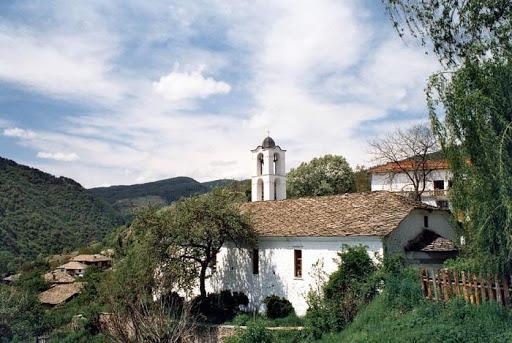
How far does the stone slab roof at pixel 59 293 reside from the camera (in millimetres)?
44047

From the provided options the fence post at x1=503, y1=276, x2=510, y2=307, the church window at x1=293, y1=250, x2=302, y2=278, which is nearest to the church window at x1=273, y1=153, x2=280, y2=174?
the church window at x1=293, y1=250, x2=302, y2=278

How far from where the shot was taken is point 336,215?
73.8 feet

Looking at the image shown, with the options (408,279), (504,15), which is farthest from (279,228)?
(504,15)

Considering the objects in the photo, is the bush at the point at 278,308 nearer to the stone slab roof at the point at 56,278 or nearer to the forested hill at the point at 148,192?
the stone slab roof at the point at 56,278

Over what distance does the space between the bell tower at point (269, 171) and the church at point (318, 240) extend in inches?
152

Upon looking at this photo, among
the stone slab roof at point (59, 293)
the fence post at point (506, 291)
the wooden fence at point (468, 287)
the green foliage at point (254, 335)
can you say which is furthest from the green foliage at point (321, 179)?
the fence post at point (506, 291)

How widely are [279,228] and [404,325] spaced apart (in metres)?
10.6

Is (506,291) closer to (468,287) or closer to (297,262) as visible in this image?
(468,287)

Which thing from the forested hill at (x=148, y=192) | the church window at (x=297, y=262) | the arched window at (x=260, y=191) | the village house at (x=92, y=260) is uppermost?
the forested hill at (x=148, y=192)

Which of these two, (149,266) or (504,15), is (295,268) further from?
(504,15)

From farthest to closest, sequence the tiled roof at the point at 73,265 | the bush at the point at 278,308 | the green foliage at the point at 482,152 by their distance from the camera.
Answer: the tiled roof at the point at 73,265 → the bush at the point at 278,308 → the green foliage at the point at 482,152

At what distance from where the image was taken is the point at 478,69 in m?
12.1

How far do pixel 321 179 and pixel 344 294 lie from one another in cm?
2988

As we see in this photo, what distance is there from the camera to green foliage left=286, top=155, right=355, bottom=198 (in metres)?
47.6
